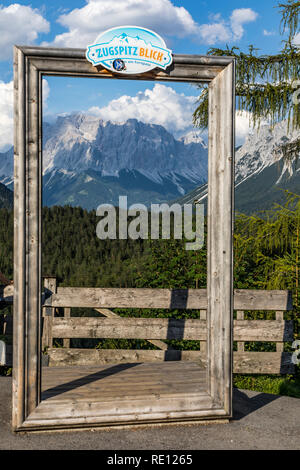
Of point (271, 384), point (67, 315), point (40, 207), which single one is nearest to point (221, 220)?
point (40, 207)

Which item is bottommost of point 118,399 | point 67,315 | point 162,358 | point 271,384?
point 271,384

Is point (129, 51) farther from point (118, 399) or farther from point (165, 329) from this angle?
point (165, 329)

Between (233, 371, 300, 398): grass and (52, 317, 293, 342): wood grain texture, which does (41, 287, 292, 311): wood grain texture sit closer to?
(52, 317, 293, 342): wood grain texture

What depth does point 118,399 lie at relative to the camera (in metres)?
4.29

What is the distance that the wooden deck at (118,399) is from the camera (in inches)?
163

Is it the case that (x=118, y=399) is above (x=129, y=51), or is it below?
below

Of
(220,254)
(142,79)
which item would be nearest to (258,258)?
(220,254)

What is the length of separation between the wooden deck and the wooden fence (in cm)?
119

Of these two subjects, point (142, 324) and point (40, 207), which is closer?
point (40, 207)

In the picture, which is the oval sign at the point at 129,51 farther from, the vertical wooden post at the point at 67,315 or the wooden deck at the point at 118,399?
the vertical wooden post at the point at 67,315

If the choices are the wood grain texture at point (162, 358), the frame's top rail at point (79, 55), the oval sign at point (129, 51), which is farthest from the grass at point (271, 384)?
the oval sign at point (129, 51)

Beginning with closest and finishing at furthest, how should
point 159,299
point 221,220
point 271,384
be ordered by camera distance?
1. point 221,220
2. point 271,384
3. point 159,299

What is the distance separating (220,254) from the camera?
426cm

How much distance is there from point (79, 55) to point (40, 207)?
1.24m
